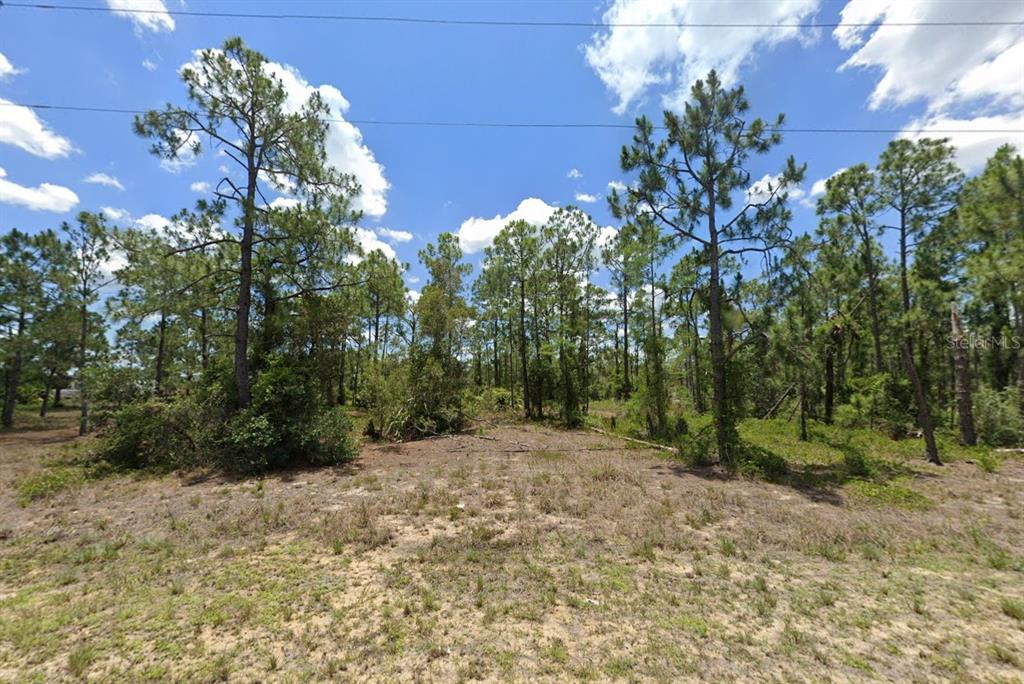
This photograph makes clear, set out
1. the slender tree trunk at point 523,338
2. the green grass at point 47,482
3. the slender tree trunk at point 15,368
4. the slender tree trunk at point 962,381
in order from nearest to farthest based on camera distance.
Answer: the green grass at point 47,482, the slender tree trunk at point 962,381, the slender tree trunk at point 15,368, the slender tree trunk at point 523,338

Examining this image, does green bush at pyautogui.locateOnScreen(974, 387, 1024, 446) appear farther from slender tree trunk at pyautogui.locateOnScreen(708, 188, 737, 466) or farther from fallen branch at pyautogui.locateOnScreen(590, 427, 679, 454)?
fallen branch at pyautogui.locateOnScreen(590, 427, 679, 454)

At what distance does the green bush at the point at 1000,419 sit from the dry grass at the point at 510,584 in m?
8.38

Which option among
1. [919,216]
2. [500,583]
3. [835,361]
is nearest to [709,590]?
[500,583]

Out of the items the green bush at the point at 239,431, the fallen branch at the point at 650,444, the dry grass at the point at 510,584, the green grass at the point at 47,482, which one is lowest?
the fallen branch at the point at 650,444

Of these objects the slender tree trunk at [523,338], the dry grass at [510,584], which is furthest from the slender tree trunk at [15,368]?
the slender tree trunk at [523,338]

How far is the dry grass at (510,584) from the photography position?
3.03 m

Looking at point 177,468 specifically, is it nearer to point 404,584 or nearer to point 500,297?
point 404,584

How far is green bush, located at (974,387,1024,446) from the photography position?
13148mm

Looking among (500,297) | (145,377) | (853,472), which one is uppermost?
(500,297)

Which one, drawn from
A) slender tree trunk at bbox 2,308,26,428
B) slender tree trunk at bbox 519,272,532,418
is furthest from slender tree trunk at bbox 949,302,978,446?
slender tree trunk at bbox 2,308,26,428

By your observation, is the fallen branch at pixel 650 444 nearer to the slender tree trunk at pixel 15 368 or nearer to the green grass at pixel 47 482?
the green grass at pixel 47 482

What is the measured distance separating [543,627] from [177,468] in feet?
34.5

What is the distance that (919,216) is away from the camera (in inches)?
615

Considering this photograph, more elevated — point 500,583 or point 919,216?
point 919,216
